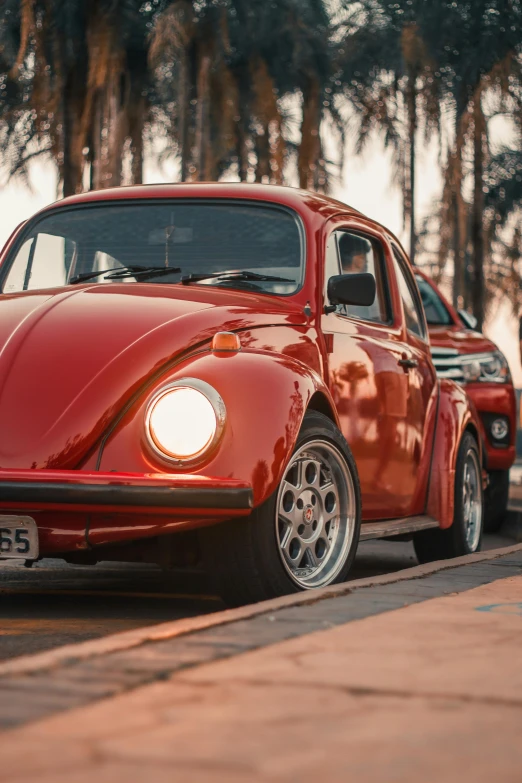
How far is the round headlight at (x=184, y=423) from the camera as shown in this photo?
17.7 ft

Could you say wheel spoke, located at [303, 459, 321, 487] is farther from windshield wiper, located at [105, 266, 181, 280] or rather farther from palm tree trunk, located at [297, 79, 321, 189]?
palm tree trunk, located at [297, 79, 321, 189]

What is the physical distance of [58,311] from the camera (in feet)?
19.5

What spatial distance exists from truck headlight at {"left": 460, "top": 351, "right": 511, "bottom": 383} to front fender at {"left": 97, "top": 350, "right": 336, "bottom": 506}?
5.97 metres

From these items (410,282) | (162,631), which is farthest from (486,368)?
(162,631)

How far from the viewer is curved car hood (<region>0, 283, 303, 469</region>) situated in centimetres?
544

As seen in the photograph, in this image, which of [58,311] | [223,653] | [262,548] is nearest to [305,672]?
[223,653]

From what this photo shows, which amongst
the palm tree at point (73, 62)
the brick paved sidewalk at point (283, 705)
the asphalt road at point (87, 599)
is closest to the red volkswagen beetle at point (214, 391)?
the asphalt road at point (87, 599)

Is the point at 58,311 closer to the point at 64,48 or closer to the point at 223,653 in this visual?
the point at 223,653

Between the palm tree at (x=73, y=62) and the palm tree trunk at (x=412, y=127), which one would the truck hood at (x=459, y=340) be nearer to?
the palm tree at (x=73, y=62)

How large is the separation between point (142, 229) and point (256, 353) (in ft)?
5.08

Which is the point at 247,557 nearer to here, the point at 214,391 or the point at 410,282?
the point at 214,391

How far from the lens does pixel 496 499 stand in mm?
11531

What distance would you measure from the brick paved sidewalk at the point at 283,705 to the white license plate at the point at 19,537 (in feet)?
4.33

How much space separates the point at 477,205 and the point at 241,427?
27.8 m
